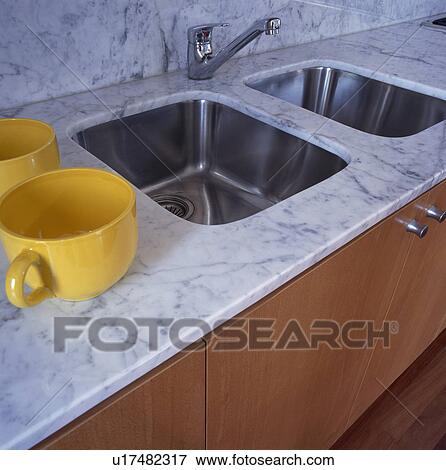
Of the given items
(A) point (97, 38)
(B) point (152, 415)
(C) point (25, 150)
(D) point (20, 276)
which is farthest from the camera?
(A) point (97, 38)

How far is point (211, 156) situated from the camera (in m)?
1.09

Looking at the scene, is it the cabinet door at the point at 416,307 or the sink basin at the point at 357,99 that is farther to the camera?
the sink basin at the point at 357,99

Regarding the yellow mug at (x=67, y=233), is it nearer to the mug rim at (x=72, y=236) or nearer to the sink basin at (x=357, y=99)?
the mug rim at (x=72, y=236)

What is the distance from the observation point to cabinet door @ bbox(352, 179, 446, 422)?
0.91 metres

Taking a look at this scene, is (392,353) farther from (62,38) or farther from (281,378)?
(62,38)

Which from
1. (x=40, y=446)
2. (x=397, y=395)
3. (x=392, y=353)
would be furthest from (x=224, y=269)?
(x=397, y=395)

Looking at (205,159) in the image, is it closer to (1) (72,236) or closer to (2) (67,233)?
(2) (67,233)

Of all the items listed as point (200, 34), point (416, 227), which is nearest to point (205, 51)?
point (200, 34)

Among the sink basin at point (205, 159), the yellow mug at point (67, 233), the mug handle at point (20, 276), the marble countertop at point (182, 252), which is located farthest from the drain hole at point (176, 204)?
the mug handle at point (20, 276)

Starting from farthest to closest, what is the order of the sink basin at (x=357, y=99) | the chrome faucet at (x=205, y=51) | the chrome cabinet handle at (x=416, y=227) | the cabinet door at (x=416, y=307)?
the sink basin at (x=357, y=99), the chrome faucet at (x=205, y=51), the cabinet door at (x=416, y=307), the chrome cabinet handle at (x=416, y=227)

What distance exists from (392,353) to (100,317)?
2.88 ft

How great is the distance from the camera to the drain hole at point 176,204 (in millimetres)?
983

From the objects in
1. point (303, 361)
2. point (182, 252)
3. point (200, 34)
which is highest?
point (200, 34)

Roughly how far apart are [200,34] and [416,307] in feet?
2.70
